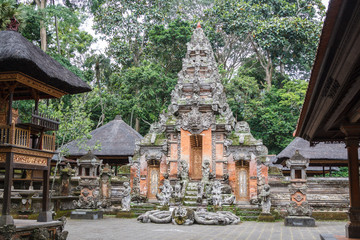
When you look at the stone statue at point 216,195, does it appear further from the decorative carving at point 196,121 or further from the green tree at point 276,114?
the green tree at point 276,114

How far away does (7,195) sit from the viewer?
830 cm

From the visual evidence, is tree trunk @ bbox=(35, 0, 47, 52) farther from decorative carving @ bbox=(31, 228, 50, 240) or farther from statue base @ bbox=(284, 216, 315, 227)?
statue base @ bbox=(284, 216, 315, 227)

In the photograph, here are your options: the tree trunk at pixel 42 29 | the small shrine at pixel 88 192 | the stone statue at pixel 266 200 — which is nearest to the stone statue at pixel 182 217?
the stone statue at pixel 266 200

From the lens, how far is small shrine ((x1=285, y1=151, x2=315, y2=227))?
48.0ft

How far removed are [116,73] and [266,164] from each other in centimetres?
2099

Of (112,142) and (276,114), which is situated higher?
(276,114)

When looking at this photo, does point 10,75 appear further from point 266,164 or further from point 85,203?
point 266,164

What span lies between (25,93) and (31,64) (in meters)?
2.54

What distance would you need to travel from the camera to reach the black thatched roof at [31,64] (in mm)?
8312

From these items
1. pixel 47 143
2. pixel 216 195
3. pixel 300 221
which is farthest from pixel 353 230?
pixel 216 195

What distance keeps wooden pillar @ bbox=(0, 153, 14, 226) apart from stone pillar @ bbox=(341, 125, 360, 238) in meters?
7.48

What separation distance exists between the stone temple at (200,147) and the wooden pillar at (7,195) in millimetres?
11316

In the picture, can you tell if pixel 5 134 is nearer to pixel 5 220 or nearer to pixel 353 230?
pixel 5 220

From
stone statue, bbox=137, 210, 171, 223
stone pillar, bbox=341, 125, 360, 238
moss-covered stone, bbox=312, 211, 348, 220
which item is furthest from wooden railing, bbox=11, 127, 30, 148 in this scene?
moss-covered stone, bbox=312, 211, 348, 220
